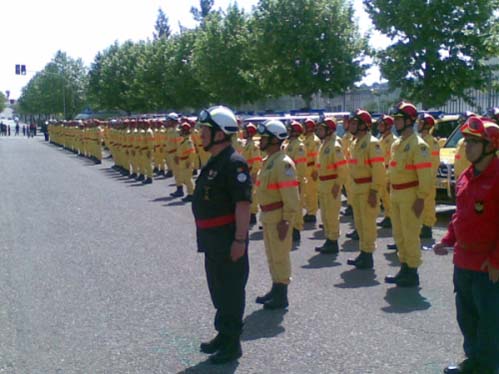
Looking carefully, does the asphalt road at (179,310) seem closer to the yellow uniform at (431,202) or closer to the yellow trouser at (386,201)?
the yellow uniform at (431,202)

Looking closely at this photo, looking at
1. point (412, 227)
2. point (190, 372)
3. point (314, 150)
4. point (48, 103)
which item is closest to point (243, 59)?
point (314, 150)

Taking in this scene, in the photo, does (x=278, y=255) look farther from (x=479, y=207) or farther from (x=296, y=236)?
(x=296, y=236)

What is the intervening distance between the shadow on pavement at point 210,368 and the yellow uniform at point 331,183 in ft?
16.6

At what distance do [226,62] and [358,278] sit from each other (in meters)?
36.1

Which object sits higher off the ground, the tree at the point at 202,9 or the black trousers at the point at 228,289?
the tree at the point at 202,9

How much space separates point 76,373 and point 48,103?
116723mm

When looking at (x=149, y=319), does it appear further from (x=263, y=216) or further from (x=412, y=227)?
(x=412, y=227)

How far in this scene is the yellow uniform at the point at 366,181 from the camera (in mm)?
9648

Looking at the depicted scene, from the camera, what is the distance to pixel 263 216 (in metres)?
7.96

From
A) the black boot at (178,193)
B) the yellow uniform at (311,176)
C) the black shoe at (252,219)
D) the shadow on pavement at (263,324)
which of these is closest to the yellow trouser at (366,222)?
the shadow on pavement at (263,324)

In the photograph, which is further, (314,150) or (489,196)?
(314,150)

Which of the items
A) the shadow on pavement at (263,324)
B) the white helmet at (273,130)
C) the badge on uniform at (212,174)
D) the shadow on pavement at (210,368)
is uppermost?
the white helmet at (273,130)

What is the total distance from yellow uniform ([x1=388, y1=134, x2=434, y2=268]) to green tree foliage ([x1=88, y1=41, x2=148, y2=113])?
2327 inches

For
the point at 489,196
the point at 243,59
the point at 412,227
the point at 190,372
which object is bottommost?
the point at 190,372
